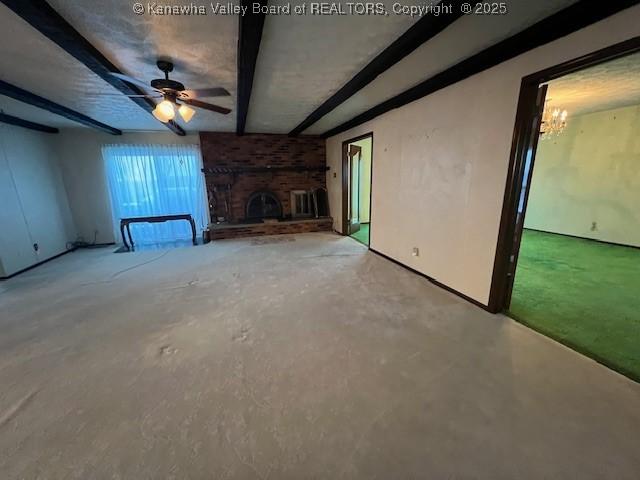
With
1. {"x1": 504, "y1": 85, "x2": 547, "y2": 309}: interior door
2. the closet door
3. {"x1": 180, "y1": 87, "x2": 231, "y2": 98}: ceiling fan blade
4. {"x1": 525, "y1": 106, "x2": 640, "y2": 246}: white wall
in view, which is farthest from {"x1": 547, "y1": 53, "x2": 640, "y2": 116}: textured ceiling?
the closet door

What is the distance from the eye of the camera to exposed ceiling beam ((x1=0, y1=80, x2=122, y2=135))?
2719 millimetres

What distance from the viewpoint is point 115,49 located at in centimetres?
200

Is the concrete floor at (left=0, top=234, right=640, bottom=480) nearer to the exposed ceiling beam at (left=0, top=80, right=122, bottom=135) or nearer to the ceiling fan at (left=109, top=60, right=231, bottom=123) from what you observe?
the ceiling fan at (left=109, top=60, right=231, bottom=123)

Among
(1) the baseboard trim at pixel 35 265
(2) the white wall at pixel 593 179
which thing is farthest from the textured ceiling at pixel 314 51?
(2) the white wall at pixel 593 179

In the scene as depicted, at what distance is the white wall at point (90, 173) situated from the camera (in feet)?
16.5

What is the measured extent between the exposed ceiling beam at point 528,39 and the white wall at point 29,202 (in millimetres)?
5858

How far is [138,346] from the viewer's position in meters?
2.03

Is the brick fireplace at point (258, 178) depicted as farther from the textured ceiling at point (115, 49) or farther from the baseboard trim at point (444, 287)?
the baseboard trim at point (444, 287)

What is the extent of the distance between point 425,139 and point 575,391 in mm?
2612

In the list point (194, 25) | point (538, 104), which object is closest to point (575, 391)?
point (538, 104)

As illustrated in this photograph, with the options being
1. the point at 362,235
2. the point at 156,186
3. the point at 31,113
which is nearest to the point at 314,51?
the point at 362,235

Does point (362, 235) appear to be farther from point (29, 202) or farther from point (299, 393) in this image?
point (29, 202)

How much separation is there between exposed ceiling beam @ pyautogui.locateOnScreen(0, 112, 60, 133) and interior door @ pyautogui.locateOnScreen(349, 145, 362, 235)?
5.54 metres

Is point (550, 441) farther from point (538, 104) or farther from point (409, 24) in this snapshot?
point (409, 24)
